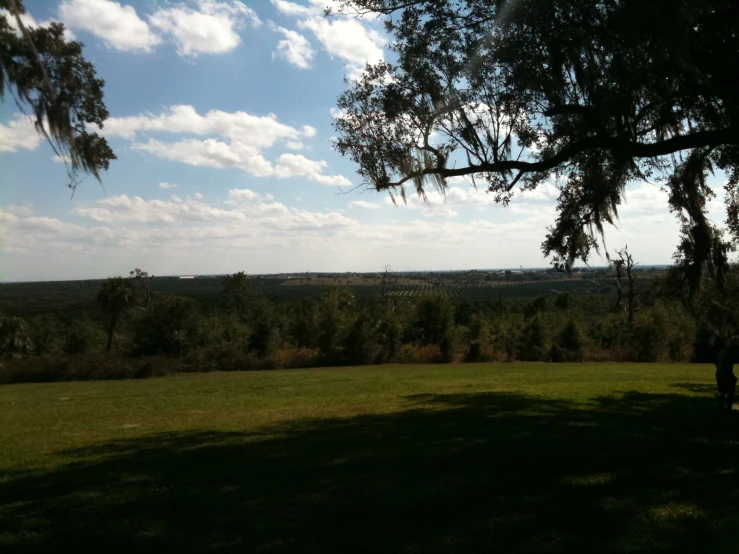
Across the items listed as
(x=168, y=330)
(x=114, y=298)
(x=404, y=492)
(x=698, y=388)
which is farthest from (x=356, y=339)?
(x=404, y=492)

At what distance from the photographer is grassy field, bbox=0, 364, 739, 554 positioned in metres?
4.39

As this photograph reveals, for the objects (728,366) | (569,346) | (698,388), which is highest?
(728,366)

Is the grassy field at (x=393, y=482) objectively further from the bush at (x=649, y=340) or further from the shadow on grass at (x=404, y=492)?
the bush at (x=649, y=340)

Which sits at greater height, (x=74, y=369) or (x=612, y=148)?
(x=612, y=148)

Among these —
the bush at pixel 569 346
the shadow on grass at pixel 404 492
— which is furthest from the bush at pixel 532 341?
the shadow on grass at pixel 404 492

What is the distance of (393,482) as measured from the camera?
5707 mm

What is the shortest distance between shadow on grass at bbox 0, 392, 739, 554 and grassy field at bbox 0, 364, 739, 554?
0.02 m

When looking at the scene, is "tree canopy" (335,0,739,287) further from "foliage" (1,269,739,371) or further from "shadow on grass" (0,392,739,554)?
"foliage" (1,269,739,371)

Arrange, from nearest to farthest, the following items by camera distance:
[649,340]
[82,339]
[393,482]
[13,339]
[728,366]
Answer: [393,482] → [728,366] → [649,340] → [13,339] → [82,339]

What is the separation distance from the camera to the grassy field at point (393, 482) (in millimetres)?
4391

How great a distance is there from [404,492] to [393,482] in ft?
1.11

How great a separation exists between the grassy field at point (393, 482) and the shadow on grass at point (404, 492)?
0.02 m

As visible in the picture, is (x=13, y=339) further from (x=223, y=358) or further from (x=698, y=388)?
(x=698, y=388)

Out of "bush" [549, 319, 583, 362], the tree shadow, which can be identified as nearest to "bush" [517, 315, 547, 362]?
"bush" [549, 319, 583, 362]
